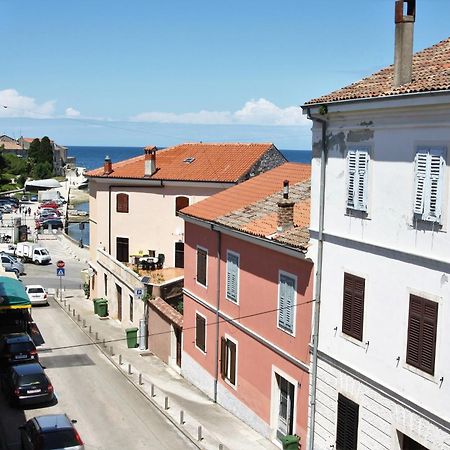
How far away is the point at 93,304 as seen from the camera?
43.4 metres

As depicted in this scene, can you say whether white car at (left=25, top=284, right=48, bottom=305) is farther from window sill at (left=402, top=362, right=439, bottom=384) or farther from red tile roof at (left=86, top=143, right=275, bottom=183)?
window sill at (left=402, top=362, right=439, bottom=384)

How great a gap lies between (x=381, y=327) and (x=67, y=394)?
15056mm

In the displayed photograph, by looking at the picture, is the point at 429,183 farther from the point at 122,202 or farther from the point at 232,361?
the point at 122,202

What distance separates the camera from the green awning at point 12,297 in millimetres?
30594

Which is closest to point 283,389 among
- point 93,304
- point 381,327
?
point 381,327

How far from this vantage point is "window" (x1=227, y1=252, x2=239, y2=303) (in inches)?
909

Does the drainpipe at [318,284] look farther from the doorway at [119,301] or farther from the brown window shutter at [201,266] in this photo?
the doorway at [119,301]

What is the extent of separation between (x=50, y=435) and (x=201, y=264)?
10.3 meters

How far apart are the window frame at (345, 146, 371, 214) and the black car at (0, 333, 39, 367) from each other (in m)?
16.5

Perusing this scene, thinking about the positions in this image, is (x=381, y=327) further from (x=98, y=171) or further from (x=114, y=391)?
(x=98, y=171)

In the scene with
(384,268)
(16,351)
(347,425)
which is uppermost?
(384,268)

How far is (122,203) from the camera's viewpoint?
138ft

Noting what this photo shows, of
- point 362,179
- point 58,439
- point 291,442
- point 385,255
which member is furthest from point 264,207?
point 58,439

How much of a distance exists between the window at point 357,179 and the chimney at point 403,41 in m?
1.93
